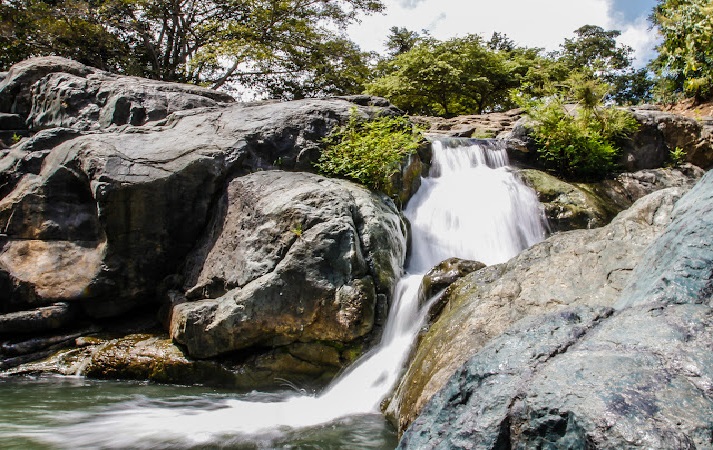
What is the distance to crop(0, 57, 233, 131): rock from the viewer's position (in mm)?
11125

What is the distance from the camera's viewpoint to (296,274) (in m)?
6.70

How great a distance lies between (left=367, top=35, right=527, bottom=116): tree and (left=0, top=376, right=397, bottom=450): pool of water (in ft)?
55.9

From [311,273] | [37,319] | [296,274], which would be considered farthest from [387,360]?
[37,319]

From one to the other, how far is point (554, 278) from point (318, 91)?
18.1 m

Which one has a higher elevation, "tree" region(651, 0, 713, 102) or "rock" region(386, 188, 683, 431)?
"tree" region(651, 0, 713, 102)

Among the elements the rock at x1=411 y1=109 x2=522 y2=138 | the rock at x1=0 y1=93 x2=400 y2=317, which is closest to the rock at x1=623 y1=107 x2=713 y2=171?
the rock at x1=411 y1=109 x2=522 y2=138

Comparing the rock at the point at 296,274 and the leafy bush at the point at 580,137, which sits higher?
the leafy bush at the point at 580,137

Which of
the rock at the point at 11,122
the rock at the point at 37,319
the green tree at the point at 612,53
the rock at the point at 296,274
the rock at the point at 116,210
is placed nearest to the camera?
the rock at the point at 296,274

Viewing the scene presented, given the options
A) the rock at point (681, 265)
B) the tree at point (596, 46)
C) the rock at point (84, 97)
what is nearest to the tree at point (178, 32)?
the rock at point (84, 97)

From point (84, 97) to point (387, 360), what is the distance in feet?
32.8

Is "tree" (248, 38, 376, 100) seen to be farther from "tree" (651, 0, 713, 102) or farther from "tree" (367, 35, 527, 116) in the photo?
"tree" (651, 0, 713, 102)

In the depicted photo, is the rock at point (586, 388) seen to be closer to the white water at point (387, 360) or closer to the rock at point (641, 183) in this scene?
the white water at point (387, 360)

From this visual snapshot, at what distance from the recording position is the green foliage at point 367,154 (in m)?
8.63

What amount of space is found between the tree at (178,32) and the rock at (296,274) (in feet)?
39.7
